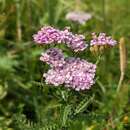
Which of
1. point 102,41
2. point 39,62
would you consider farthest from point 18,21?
point 102,41

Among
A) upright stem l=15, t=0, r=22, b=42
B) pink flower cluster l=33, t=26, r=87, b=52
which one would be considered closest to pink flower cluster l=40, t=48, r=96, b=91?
pink flower cluster l=33, t=26, r=87, b=52

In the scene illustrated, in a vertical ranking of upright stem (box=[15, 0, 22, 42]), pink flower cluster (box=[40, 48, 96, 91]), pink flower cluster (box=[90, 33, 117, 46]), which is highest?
upright stem (box=[15, 0, 22, 42])

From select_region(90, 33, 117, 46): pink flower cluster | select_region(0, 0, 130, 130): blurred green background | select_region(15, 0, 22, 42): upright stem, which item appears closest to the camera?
select_region(90, 33, 117, 46): pink flower cluster

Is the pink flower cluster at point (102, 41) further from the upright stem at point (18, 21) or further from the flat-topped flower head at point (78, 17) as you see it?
the upright stem at point (18, 21)

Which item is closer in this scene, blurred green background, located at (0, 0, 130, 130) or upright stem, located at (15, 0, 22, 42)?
blurred green background, located at (0, 0, 130, 130)

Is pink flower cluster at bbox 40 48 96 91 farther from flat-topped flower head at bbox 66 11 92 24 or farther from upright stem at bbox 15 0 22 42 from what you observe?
upright stem at bbox 15 0 22 42

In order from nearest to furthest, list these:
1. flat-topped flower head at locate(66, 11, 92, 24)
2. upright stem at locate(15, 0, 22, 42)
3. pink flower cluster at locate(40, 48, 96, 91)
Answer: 1. pink flower cluster at locate(40, 48, 96, 91)
2. flat-topped flower head at locate(66, 11, 92, 24)
3. upright stem at locate(15, 0, 22, 42)
